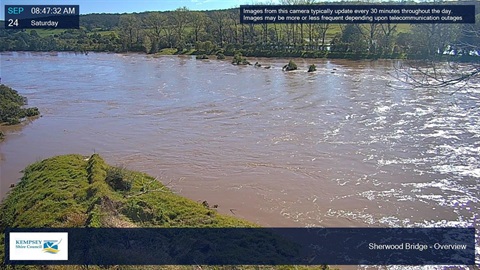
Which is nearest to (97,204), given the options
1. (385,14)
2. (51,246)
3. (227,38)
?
(51,246)

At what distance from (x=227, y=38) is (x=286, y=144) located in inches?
1812

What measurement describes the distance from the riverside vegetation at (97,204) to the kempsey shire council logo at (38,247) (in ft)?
0.71

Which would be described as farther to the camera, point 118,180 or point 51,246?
Result: point 118,180

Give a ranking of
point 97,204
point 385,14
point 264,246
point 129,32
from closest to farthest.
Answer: point 264,246
point 97,204
point 385,14
point 129,32

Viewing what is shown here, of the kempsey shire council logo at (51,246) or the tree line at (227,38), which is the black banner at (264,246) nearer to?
the kempsey shire council logo at (51,246)

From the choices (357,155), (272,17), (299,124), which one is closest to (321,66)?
(272,17)

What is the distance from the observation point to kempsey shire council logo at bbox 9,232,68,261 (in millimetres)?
6562

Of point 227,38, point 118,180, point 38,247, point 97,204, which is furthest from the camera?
point 227,38

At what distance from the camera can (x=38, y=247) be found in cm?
664

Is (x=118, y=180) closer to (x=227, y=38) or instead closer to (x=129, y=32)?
(x=227, y=38)

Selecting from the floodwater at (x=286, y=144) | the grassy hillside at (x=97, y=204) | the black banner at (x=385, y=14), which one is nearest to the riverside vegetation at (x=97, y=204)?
the grassy hillside at (x=97, y=204)

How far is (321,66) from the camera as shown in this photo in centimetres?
3781

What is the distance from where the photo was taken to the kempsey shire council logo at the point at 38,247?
6562 millimetres

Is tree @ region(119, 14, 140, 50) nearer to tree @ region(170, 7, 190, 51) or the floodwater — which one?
tree @ region(170, 7, 190, 51)
